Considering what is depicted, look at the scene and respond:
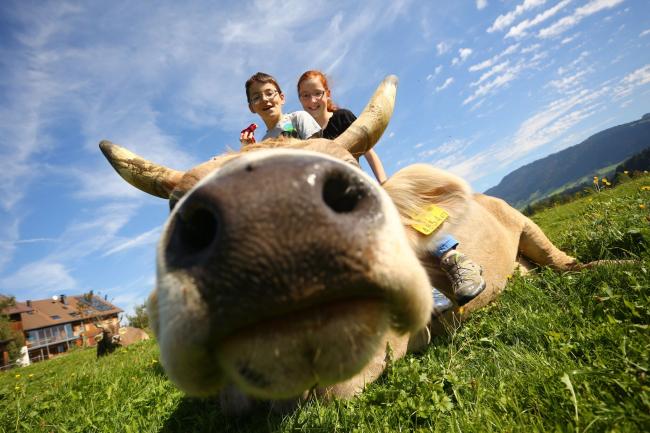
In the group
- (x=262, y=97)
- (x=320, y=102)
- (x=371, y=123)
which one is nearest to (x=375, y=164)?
(x=320, y=102)

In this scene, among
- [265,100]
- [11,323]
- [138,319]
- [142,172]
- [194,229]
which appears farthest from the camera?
[11,323]

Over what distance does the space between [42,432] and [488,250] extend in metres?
4.78

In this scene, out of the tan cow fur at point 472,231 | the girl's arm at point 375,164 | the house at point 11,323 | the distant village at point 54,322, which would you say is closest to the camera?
the tan cow fur at point 472,231

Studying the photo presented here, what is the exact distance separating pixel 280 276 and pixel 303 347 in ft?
0.84

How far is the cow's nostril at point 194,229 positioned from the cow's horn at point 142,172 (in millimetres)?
2057

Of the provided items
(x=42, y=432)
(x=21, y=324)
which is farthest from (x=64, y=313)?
(x=42, y=432)

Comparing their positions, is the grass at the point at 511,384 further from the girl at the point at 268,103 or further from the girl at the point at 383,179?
the girl at the point at 268,103

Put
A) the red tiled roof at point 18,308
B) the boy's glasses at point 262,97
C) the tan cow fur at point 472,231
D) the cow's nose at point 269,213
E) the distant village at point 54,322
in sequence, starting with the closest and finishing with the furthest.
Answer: the cow's nose at point 269,213 → the tan cow fur at point 472,231 → the boy's glasses at point 262,97 → the red tiled roof at point 18,308 → the distant village at point 54,322

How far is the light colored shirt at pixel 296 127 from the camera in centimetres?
480

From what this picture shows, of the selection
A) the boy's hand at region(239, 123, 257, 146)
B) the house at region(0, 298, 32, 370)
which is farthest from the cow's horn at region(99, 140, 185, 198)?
the house at region(0, 298, 32, 370)

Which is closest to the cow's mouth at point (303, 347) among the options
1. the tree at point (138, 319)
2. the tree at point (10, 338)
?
the tree at point (138, 319)

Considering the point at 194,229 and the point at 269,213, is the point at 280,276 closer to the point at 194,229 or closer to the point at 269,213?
the point at 269,213

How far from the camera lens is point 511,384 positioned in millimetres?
1927

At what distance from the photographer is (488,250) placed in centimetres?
445
